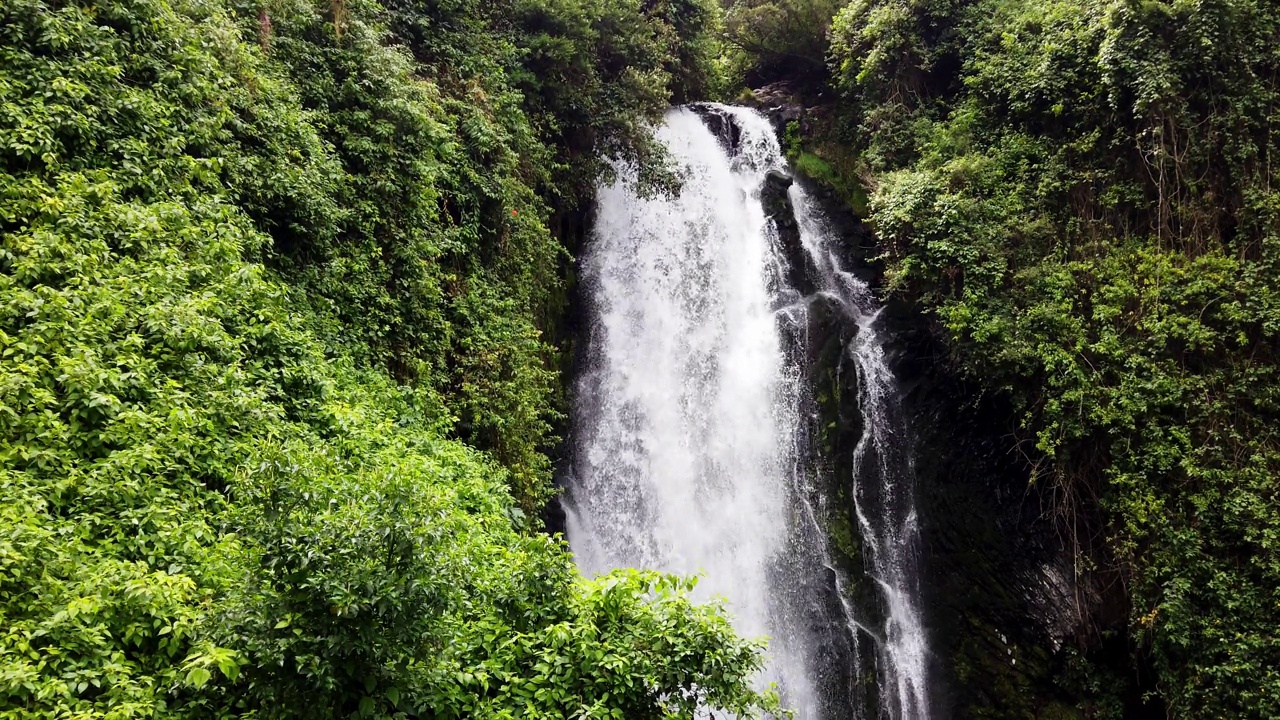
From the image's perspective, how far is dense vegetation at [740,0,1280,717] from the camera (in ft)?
26.8

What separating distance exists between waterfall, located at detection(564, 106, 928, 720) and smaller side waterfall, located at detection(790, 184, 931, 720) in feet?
0.08

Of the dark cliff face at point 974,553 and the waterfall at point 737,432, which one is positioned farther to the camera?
the waterfall at point 737,432

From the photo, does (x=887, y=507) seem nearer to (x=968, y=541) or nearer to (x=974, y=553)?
(x=968, y=541)

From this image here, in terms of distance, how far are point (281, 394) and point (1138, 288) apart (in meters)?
11.0

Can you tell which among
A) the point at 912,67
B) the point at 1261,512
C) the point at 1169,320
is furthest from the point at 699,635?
the point at 912,67

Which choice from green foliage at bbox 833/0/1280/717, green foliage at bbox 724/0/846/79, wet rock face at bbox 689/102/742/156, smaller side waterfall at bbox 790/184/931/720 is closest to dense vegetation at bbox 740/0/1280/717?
green foliage at bbox 833/0/1280/717

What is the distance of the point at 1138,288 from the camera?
952 centimetres

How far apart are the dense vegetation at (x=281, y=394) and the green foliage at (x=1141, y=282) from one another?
7.28m

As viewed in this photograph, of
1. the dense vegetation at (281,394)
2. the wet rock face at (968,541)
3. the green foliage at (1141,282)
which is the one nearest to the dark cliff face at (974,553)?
the wet rock face at (968,541)

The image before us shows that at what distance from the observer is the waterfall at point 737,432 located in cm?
1064

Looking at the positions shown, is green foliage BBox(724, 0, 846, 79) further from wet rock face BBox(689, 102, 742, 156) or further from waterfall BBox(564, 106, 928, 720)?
waterfall BBox(564, 106, 928, 720)

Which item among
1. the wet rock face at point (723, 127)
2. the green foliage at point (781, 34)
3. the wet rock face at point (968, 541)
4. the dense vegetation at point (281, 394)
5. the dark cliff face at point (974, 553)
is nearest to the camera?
the dense vegetation at point (281, 394)

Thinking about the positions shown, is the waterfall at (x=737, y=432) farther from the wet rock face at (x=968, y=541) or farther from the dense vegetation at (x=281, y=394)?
the dense vegetation at (x=281, y=394)

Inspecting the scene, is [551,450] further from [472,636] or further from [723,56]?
[723,56]
